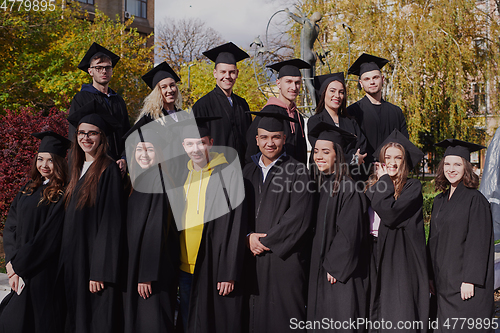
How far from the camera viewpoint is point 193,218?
380cm

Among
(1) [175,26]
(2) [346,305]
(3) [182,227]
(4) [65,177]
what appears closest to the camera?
(2) [346,305]

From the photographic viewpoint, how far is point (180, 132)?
13.5ft

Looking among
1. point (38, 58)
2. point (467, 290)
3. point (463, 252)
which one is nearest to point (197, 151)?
point (463, 252)

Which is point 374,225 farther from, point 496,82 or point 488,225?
point 496,82

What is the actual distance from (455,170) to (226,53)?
265cm

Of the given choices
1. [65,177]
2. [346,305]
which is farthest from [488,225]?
→ [65,177]

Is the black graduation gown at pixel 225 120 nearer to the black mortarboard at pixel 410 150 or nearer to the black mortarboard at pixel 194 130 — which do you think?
the black mortarboard at pixel 194 130

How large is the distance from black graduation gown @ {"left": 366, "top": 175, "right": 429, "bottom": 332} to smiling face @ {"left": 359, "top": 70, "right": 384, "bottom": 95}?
4.74ft

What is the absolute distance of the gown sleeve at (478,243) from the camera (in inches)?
140

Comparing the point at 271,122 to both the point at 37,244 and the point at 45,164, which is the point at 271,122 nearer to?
the point at 45,164

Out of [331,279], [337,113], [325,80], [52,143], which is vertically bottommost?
[331,279]

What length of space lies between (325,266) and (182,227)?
122cm

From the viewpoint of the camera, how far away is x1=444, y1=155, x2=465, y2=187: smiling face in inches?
149

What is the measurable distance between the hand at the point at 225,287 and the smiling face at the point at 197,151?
992 millimetres
